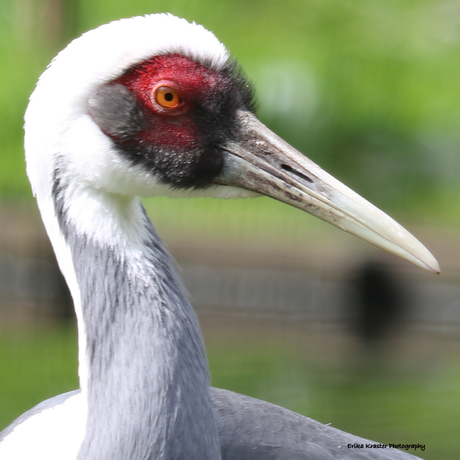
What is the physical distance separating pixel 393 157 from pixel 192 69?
4.40 m

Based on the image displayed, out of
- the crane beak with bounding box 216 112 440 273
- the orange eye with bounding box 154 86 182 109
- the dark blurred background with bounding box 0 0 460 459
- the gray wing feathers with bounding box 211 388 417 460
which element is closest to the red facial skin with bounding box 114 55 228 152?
the orange eye with bounding box 154 86 182 109

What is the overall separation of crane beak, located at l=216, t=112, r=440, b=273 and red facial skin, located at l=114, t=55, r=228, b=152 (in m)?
0.11

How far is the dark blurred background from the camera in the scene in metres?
4.86

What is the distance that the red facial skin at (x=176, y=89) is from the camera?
→ 2.04 m

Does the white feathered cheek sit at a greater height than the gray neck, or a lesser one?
greater

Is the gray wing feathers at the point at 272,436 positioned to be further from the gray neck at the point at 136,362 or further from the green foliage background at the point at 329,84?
the green foliage background at the point at 329,84

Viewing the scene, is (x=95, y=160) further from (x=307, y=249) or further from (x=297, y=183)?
(x=307, y=249)

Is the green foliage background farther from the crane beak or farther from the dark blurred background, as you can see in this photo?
the crane beak

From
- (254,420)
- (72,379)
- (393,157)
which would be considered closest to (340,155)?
(393,157)

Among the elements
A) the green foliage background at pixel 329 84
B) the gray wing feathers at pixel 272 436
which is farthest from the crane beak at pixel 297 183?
the green foliage background at pixel 329 84

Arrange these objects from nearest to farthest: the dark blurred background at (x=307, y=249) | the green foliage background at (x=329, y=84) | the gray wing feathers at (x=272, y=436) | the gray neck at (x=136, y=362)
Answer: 1. the gray neck at (x=136, y=362)
2. the gray wing feathers at (x=272, y=436)
3. the dark blurred background at (x=307, y=249)
4. the green foliage background at (x=329, y=84)

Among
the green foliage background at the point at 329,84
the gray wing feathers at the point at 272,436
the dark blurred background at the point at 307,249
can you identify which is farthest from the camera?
the green foliage background at the point at 329,84

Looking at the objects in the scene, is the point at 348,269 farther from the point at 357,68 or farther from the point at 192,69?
the point at 192,69

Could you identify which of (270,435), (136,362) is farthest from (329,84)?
(136,362)
